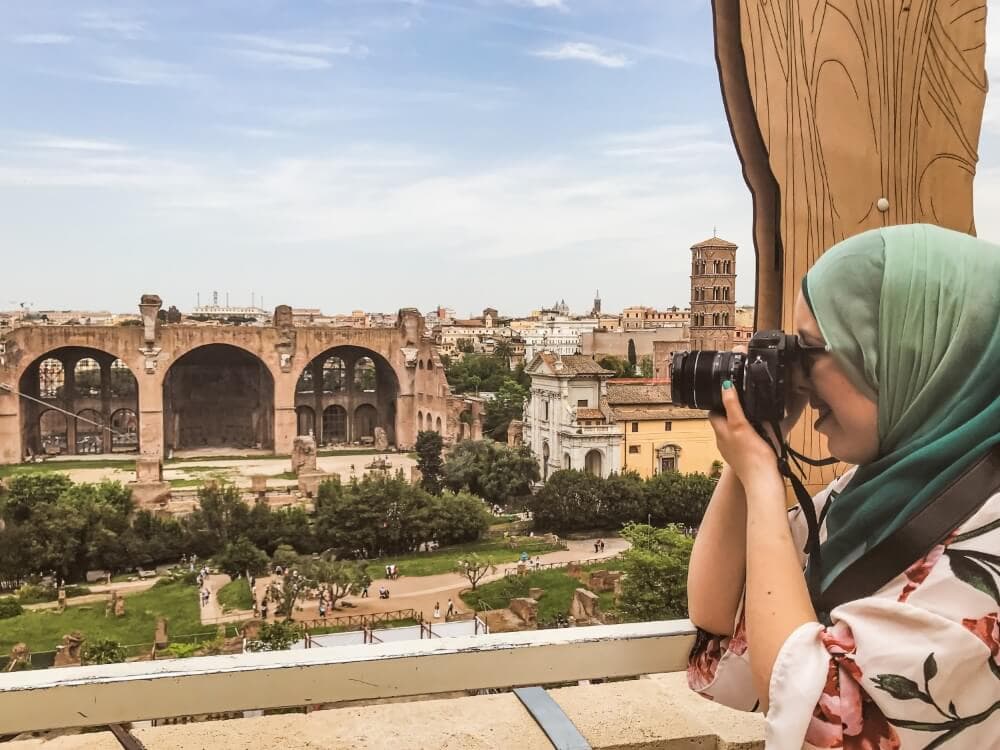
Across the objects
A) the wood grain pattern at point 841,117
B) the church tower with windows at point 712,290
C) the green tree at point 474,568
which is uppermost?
the church tower with windows at point 712,290

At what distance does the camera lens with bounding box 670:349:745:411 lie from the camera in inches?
19.9

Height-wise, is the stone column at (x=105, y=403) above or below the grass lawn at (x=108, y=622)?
above

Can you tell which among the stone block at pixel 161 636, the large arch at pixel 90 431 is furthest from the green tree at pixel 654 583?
the large arch at pixel 90 431

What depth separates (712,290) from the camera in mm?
13875

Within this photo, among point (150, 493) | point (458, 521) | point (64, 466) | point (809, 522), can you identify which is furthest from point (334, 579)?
point (64, 466)

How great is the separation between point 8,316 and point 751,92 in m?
23.8

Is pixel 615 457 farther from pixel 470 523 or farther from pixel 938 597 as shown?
pixel 938 597

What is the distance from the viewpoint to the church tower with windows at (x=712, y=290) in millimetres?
13805

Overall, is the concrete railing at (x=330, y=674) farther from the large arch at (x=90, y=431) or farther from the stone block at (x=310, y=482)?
the large arch at (x=90, y=431)

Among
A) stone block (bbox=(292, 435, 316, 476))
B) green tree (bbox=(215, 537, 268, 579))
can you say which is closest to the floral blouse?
green tree (bbox=(215, 537, 268, 579))

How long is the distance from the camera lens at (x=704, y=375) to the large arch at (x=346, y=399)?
16.4 metres

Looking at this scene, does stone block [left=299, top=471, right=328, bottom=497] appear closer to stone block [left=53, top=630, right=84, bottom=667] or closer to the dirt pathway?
the dirt pathway

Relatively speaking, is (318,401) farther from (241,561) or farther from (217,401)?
(241,561)

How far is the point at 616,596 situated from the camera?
21.7 feet
